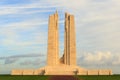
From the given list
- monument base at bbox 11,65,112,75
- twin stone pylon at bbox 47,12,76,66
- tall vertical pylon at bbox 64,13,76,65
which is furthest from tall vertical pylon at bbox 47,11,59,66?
monument base at bbox 11,65,112,75

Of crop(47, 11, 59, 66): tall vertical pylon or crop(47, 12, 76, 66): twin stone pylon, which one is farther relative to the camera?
crop(47, 12, 76, 66): twin stone pylon

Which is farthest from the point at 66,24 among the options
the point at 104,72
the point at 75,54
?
the point at 104,72

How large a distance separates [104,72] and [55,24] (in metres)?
14.4

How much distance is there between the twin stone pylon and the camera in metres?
60.6

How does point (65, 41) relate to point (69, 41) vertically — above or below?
above

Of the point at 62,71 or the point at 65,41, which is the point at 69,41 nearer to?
the point at 65,41

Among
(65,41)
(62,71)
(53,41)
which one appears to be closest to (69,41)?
(65,41)

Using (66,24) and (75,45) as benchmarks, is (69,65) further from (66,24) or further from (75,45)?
(66,24)

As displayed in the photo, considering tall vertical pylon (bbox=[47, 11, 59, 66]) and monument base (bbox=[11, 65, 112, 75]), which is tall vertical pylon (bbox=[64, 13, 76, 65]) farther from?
monument base (bbox=[11, 65, 112, 75])

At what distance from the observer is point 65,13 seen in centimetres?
6172

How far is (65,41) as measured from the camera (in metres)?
61.3

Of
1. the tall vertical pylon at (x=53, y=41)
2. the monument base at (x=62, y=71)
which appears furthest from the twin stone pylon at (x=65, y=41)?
the monument base at (x=62, y=71)

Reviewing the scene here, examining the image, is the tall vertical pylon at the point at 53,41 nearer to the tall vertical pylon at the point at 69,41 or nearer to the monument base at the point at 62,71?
the tall vertical pylon at the point at 69,41

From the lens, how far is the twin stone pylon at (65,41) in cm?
6056
